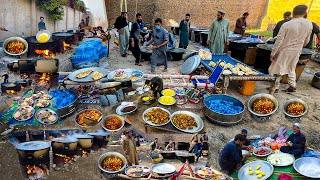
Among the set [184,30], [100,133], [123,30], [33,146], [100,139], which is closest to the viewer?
[33,146]

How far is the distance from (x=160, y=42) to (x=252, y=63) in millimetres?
4336

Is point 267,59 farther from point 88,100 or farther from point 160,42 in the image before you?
point 88,100

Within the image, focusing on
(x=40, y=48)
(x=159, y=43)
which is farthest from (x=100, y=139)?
(x=40, y=48)

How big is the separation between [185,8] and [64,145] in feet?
65.6

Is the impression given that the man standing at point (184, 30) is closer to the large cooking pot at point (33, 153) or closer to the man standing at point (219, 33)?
the man standing at point (219, 33)

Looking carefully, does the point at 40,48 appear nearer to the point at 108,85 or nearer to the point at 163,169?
the point at 108,85

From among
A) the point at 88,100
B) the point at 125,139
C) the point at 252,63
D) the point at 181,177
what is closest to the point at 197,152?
the point at 181,177

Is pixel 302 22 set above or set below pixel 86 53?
above

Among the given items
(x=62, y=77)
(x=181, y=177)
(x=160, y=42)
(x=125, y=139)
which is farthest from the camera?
(x=160, y=42)

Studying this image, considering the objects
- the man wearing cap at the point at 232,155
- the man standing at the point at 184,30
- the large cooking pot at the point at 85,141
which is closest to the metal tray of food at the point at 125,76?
the large cooking pot at the point at 85,141

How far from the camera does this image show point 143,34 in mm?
14156

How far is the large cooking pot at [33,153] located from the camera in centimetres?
448

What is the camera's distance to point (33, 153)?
4.50 metres

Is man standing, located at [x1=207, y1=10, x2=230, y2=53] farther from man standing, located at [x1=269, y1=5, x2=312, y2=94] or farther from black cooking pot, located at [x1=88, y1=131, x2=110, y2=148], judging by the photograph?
black cooking pot, located at [x1=88, y1=131, x2=110, y2=148]
